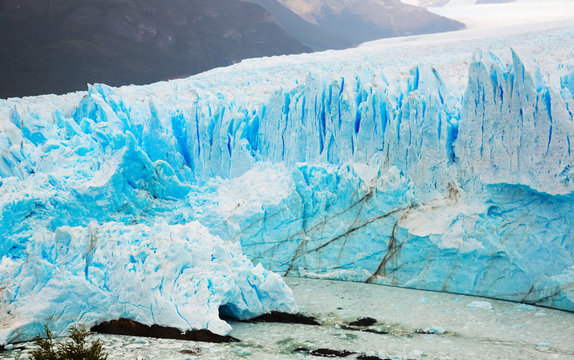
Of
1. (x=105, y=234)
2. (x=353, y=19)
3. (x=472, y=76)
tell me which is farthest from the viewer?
(x=353, y=19)

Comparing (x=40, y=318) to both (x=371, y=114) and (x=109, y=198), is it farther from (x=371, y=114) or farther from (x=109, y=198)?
(x=371, y=114)

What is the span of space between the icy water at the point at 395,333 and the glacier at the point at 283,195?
1.09 ft

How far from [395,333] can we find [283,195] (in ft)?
8.37

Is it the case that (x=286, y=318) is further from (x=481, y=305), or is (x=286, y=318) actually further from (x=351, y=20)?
(x=351, y=20)

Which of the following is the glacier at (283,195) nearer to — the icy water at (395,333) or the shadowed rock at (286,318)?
the shadowed rock at (286,318)

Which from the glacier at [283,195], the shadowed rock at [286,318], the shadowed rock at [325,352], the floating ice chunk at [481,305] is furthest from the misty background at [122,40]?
the floating ice chunk at [481,305]

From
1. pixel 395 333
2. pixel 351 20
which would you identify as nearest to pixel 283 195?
pixel 395 333

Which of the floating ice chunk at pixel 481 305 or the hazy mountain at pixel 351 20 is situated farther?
the hazy mountain at pixel 351 20

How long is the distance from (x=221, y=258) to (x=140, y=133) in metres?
3.28

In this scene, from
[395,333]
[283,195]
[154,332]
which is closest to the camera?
[154,332]

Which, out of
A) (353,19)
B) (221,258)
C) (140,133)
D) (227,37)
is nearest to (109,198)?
(140,133)

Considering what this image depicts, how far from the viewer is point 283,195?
279 inches

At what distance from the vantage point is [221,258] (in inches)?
226

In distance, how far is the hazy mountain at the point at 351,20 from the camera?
85.2ft
